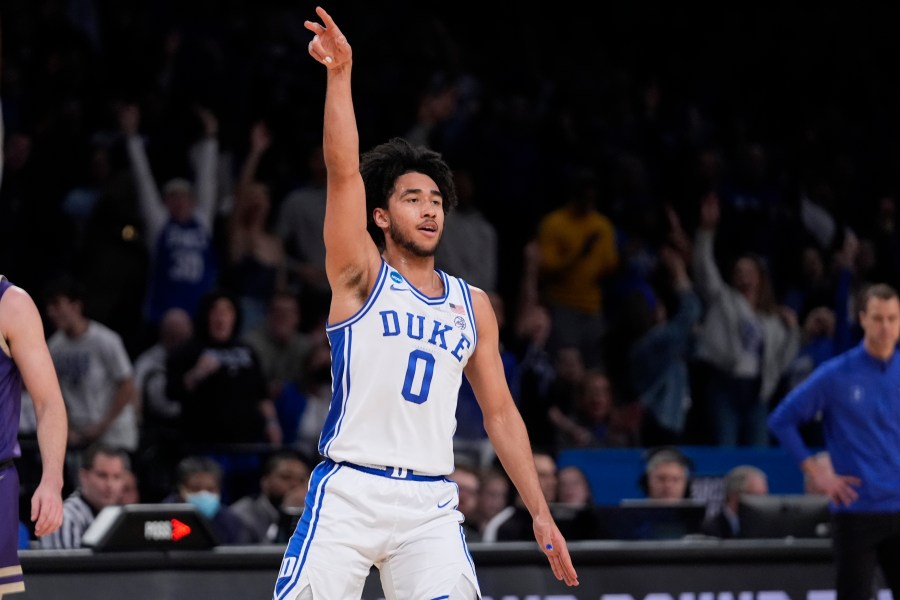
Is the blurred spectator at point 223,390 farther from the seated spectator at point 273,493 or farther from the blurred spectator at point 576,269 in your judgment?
the blurred spectator at point 576,269

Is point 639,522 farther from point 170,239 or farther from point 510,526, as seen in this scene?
point 170,239

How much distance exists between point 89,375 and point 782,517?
4.46 metres

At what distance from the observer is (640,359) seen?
12.9m

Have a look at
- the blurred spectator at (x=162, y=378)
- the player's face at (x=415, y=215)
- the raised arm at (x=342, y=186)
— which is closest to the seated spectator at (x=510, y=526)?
the blurred spectator at (x=162, y=378)

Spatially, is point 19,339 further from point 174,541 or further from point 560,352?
point 560,352

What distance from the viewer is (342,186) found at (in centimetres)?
534

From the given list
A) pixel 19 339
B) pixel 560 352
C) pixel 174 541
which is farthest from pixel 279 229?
pixel 19 339

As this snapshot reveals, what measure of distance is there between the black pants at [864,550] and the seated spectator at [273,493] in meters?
2.94

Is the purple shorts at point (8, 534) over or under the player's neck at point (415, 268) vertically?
under

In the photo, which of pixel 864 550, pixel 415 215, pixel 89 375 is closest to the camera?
pixel 415 215

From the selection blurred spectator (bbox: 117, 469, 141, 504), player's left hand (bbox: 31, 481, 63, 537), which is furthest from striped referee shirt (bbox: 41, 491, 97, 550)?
player's left hand (bbox: 31, 481, 63, 537)

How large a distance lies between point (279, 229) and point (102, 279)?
1.42 m

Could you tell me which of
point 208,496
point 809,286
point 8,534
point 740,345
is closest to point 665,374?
point 740,345

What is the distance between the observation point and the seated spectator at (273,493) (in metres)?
9.12
